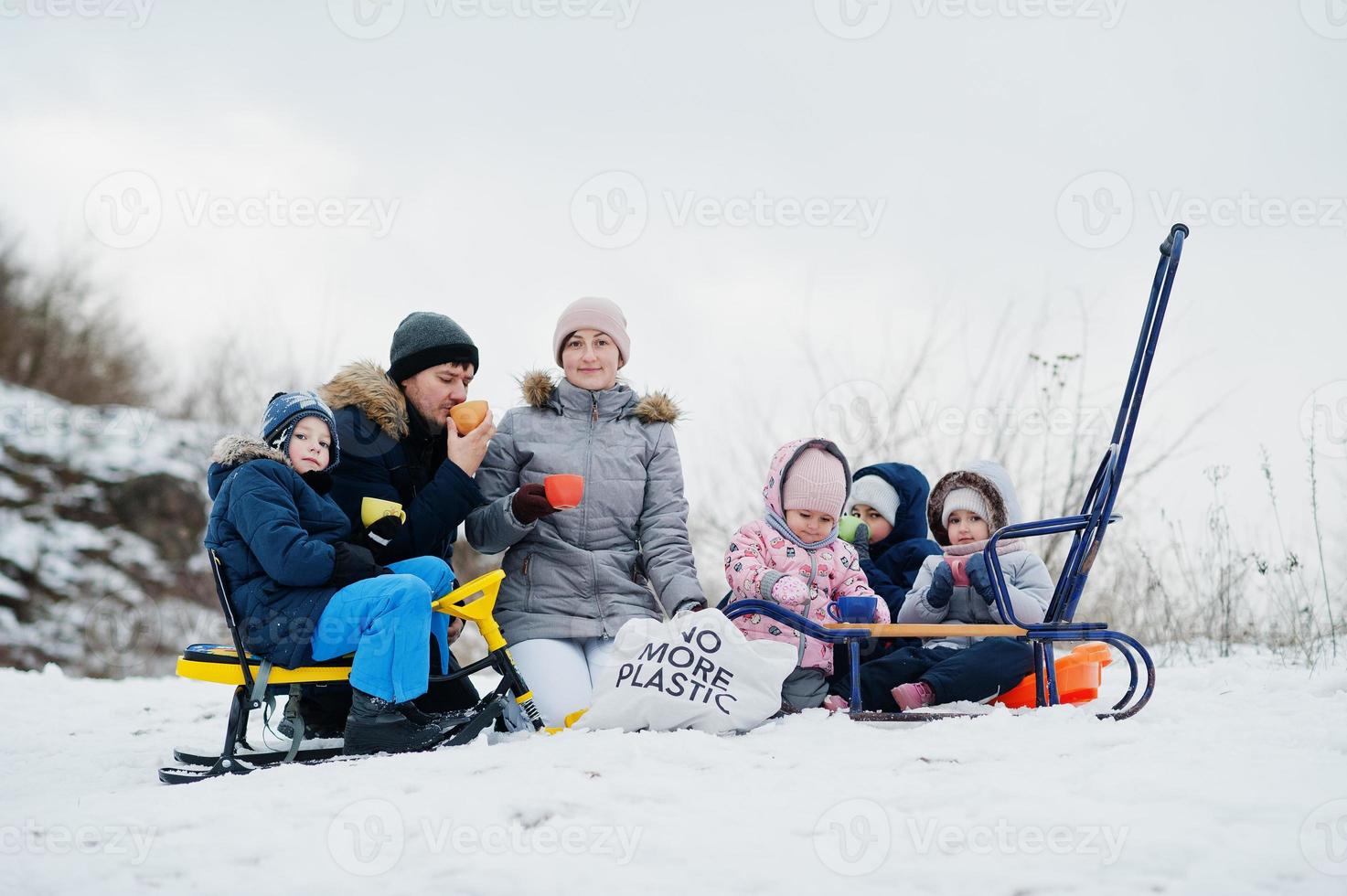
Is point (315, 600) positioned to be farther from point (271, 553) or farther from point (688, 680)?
point (688, 680)

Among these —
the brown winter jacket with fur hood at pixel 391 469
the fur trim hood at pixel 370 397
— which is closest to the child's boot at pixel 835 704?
the brown winter jacket with fur hood at pixel 391 469

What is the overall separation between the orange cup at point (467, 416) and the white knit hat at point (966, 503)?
6.67 ft

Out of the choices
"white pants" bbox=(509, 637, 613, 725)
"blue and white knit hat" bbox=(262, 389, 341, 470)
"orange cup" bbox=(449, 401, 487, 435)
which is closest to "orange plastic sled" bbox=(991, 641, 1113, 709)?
"white pants" bbox=(509, 637, 613, 725)

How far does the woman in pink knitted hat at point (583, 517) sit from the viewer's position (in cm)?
396

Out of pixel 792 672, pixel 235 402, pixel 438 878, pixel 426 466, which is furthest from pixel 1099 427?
pixel 235 402

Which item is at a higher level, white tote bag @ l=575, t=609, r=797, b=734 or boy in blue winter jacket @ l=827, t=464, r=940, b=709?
boy in blue winter jacket @ l=827, t=464, r=940, b=709

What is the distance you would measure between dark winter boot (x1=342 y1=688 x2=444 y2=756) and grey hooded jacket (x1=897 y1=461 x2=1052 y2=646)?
2013 millimetres

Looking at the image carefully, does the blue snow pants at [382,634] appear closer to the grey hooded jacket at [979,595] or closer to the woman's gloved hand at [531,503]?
the woman's gloved hand at [531,503]

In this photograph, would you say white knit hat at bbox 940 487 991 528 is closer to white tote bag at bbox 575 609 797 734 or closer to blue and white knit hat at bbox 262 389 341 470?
white tote bag at bbox 575 609 797 734

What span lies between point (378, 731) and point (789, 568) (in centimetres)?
164

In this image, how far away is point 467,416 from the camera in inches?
157

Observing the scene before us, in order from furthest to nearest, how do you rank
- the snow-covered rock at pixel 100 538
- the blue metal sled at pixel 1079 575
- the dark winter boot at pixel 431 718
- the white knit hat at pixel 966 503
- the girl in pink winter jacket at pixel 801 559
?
1. the snow-covered rock at pixel 100 538
2. the white knit hat at pixel 966 503
3. the girl in pink winter jacket at pixel 801 559
4. the blue metal sled at pixel 1079 575
5. the dark winter boot at pixel 431 718

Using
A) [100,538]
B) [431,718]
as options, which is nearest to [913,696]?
[431,718]

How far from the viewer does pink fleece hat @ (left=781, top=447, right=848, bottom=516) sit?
4.02m
